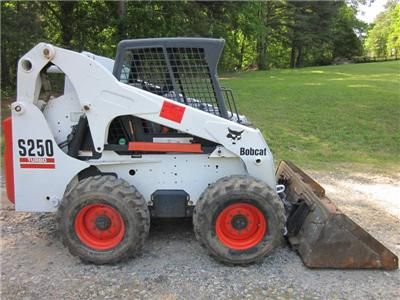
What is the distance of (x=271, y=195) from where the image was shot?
3826 millimetres

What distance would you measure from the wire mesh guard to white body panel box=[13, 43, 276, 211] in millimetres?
234

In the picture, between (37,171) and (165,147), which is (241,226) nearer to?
(165,147)

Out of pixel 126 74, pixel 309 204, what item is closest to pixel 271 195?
pixel 309 204

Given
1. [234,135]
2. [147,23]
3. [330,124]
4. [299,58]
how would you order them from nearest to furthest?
[234,135] → [330,124] → [147,23] → [299,58]

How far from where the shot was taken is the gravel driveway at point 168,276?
3.42m

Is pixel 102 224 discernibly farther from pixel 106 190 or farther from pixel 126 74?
pixel 126 74

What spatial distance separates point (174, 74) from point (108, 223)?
1394 millimetres

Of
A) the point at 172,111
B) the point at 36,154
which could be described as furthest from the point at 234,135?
the point at 36,154

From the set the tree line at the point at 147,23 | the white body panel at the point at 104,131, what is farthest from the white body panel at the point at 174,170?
the tree line at the point at 147,23

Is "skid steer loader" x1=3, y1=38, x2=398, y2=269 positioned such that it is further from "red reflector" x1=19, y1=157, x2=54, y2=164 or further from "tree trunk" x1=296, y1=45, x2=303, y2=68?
"tree trunk" x1=296, y1=45, x2=303, y2=68

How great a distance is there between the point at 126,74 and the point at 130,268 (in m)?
1.65

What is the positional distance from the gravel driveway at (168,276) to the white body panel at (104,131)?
48cm

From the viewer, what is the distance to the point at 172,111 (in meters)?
3.85

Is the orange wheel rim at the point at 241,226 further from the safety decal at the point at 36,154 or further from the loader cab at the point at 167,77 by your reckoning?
the safety decal at the point at 36,154
